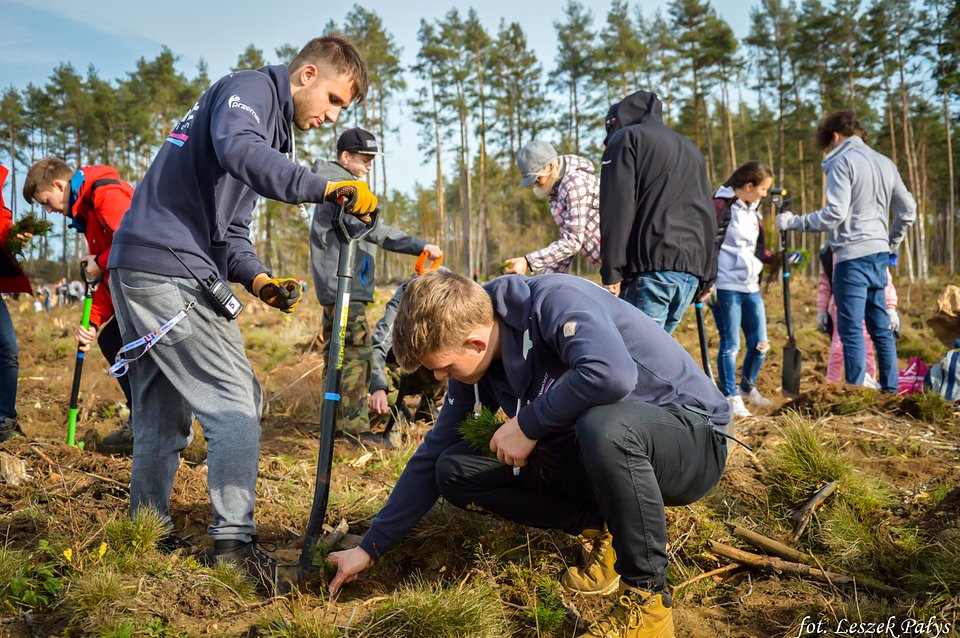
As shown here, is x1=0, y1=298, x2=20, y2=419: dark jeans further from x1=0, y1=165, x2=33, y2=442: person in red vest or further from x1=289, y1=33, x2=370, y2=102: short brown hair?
x1=289, y1=33, x2=370, y2=102: short brown hair

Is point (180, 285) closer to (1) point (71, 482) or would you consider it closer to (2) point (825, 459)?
(1) point (71, 482)

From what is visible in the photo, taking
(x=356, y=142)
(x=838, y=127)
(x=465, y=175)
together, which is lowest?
(x=356, y=142)

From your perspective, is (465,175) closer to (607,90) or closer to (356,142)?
(607,90)

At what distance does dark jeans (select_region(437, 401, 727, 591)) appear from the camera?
2146 millimetres

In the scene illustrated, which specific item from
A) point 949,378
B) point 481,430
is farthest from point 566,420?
point 949,378

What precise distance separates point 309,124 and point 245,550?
5.89 feet

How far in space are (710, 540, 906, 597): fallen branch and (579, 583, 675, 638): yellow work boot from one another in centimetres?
73

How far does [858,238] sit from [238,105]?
193 inches

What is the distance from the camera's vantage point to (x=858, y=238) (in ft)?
17.9

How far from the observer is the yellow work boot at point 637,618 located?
2.14 meters

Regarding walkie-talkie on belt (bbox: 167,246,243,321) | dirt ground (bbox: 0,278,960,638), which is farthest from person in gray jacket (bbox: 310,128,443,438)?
walkie-talkie on belt (bbox: 167,246,243,321)

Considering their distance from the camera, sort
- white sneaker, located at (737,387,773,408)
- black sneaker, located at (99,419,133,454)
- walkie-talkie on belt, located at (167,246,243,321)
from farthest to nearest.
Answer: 1. white sneaker, located at (737,387,773,408)
2. black sneaker, located at (99,419,133,454)
3. walkie-talkie on belt, located at (167,246,243,321)

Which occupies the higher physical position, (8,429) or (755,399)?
(8,429)

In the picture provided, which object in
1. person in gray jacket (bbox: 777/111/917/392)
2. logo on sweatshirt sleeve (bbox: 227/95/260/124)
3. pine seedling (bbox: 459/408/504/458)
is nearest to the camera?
pine seedling (bbox: 459/408/504/458)
